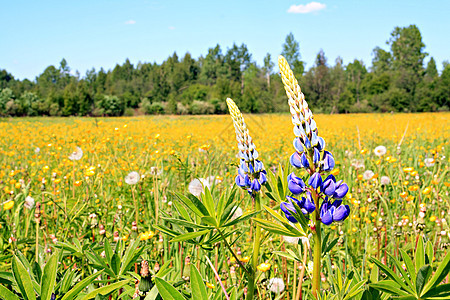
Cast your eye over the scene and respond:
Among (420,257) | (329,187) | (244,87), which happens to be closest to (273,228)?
(329,187)

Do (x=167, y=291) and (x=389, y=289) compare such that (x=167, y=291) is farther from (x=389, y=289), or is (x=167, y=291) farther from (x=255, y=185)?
(x=389, y=289)

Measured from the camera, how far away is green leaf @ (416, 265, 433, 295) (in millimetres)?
653

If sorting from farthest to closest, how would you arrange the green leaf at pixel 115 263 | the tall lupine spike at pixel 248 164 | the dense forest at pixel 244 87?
the dense forest at pixel 244 87
the green leaf at pixel 115 263
the tall lupine spike at pixel 248 164

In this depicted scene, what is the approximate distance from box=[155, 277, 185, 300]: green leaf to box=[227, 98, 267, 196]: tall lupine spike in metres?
0.32

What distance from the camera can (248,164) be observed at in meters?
0.91

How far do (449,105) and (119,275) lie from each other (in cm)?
5227

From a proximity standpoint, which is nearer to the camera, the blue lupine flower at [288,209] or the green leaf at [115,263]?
the blue lupine flower at [288,209]

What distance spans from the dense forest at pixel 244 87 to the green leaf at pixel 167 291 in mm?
14128

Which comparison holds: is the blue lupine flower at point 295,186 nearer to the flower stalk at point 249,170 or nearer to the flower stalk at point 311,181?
the flower stalk at point 311,181

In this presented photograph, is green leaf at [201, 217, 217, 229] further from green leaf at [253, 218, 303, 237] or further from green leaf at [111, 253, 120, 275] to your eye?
green leaf at [111, 253, 120, 275]

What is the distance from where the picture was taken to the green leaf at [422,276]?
653 millimetres

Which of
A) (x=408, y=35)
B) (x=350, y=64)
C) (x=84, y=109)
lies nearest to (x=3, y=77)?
(x=84, y=109)

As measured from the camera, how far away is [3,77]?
4119 inches

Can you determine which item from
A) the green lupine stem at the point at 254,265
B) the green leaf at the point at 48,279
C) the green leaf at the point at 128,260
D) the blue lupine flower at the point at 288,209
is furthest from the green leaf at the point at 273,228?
the green leaf at the point at 128,260
